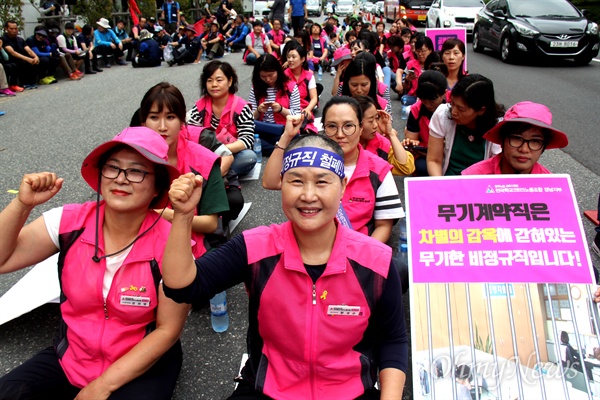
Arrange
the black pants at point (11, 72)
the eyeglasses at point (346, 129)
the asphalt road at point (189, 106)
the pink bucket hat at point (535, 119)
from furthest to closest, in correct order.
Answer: the black pants at point (11, 72) < the eyeglasses at point (346, 129) < the asphalt road at point (189, 106) < the pink bucket hat at point (535, 119)

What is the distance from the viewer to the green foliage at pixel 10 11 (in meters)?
11.9

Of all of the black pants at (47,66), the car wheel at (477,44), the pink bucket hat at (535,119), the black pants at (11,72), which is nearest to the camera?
the pink bucket hat at (535,119)

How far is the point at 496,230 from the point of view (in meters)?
2.24

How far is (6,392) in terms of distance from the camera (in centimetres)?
202

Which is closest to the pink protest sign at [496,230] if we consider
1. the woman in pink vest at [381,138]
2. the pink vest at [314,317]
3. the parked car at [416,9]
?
the pink vest at [314,317]

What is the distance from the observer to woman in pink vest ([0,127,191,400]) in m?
2.12

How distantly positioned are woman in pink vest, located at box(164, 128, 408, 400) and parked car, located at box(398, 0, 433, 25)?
22.0 meters

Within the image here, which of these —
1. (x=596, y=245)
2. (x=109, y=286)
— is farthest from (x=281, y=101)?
(x=109, y=286)

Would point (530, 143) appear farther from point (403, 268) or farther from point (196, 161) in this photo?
point (196, 161)

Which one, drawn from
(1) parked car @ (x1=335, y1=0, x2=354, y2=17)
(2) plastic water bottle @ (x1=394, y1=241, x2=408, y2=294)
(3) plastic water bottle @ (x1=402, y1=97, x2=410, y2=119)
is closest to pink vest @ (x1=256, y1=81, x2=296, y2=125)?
(3) plastic water bottle @ (x1=402, y1=97, x2=410, y2=119)

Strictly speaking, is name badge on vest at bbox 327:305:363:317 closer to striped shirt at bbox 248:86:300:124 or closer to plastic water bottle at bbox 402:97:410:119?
striped shirt at bbox 248:86:300:124

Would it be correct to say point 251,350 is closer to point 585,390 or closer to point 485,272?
point 485,272

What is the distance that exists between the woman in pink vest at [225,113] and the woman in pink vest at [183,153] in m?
1.66

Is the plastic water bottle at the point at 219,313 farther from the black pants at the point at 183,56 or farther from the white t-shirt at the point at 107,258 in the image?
the black pants at the point at 183,56
